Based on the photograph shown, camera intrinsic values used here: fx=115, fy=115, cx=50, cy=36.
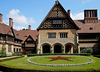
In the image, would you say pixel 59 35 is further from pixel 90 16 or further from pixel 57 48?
pixel 90 16

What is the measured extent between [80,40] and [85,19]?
8947 mm

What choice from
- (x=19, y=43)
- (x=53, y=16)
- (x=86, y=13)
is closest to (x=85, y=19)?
(x=86, y=13)

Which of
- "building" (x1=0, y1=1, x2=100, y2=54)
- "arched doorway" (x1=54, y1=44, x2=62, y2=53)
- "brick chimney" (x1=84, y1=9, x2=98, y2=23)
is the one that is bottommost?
"arched doorway" (x1=54, y1=44, x2=62, y2=53)

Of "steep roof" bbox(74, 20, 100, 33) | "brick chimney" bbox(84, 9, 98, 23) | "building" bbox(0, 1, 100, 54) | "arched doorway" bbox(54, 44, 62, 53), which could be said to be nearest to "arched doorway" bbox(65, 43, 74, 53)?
"building" bbox(0, 1, 100, 54)

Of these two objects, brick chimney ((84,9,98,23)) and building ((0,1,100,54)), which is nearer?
building ((0,1,100,54))

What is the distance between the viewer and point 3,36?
113 ft

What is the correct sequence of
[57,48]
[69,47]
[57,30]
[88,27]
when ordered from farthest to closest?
1. [88,27]
2. [57,48]
3. [69,47]
4. [57,30]

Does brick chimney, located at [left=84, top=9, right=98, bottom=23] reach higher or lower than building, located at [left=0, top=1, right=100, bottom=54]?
higher

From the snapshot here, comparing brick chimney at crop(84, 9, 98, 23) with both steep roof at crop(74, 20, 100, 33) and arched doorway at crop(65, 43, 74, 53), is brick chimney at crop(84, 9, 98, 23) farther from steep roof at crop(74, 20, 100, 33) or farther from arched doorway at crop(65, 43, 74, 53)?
arched doorway at crop(65, 43, 74, 53)

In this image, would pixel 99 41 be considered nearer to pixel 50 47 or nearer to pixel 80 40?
pixel 80 40

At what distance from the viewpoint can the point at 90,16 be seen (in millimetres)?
41688

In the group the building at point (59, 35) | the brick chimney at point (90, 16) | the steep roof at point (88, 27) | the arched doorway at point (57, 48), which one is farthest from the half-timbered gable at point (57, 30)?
the brick chimney at point (90, 16)

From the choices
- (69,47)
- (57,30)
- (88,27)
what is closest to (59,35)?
(57,30)

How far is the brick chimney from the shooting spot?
41.2m
